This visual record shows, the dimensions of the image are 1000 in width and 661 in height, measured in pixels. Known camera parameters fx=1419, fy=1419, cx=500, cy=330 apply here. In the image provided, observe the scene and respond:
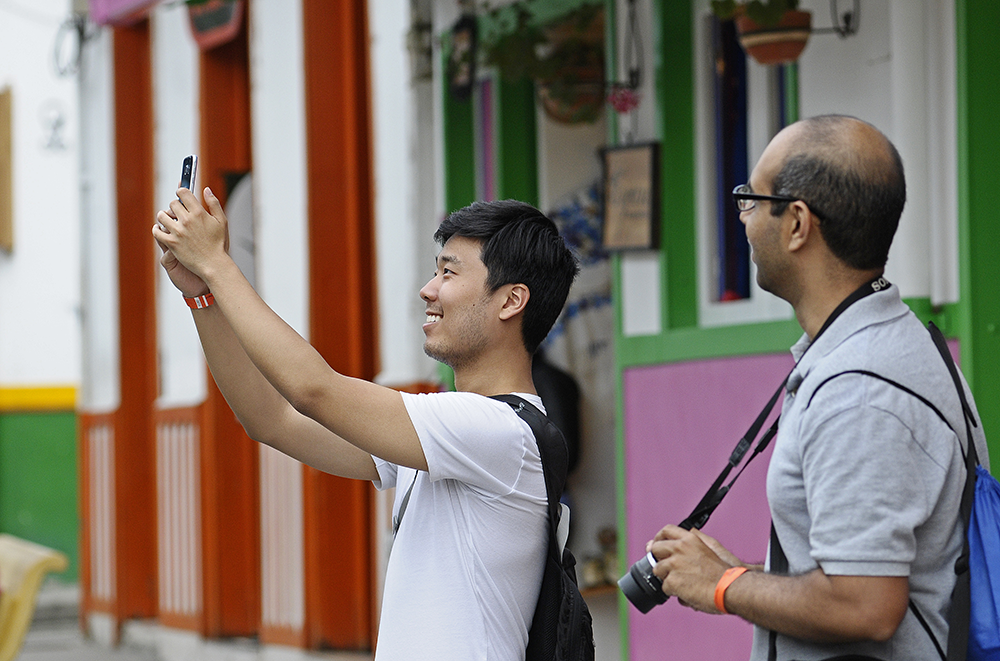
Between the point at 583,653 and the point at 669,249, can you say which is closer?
the point at 583,653

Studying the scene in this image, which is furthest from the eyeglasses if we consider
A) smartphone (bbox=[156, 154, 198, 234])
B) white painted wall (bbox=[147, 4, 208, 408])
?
white painted wall (bbox=[147, 4, 208, 408])

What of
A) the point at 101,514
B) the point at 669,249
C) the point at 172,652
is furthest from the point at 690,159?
the point at 101,514

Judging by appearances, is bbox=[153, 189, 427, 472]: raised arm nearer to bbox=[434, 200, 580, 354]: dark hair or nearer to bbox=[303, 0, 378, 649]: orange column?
Result: bbox=[434, 200, 580, 354]: dark hair

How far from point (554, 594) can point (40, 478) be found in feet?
39.1

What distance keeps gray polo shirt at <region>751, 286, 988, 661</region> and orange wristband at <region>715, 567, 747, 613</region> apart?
0.08 m

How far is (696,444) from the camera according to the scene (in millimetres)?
5004

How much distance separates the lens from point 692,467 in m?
5.02

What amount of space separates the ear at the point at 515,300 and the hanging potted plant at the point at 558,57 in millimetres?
3383

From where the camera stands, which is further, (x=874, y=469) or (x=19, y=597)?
(x=19, y=597)

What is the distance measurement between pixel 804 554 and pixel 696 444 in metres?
3.06

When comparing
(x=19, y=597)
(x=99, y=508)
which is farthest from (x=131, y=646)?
(x=19, y=597)

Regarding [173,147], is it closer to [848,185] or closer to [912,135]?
[912,135]

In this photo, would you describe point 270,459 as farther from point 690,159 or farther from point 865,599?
point 865,599

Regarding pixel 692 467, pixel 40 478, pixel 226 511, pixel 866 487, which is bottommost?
pixel 40 478
